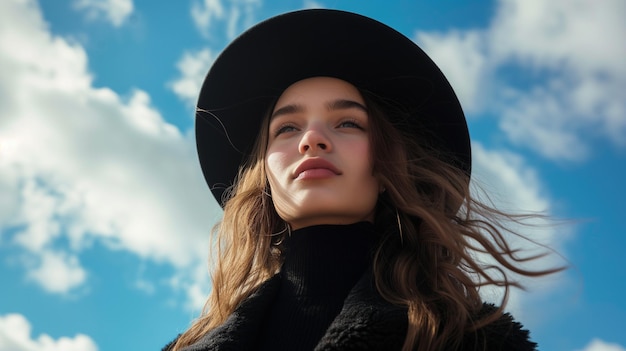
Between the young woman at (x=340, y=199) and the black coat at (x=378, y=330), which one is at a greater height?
the young woman at (x=340, y=199)

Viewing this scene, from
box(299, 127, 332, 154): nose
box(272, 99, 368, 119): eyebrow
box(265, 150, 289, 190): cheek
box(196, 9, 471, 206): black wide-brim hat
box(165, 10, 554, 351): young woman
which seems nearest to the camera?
box(165, 10, 554, 351): young woman

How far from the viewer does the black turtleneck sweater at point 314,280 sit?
3.09m

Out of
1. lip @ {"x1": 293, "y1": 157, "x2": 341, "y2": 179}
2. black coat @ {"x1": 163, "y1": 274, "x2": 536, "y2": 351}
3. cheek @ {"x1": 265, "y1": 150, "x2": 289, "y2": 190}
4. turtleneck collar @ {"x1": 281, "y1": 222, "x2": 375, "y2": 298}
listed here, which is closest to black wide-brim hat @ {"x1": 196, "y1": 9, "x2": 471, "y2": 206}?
cheek @ {"x1": 265, "y1": 150, "x2": 289, "y2": 190}

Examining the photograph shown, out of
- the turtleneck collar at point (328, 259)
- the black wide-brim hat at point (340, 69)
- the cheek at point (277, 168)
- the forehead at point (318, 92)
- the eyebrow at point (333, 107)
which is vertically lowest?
the turtleneck collar at point (328, 259)

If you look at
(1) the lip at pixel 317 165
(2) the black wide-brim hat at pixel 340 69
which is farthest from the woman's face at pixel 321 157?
(2) the black wide-brim hat at pixel 340 69

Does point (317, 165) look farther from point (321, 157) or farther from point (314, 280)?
point (314, 280)

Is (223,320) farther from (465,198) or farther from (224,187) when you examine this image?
(465,198)

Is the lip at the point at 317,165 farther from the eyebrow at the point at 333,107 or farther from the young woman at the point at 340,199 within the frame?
the eyebrow at the point at 333,107

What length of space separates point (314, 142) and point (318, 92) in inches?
17.5

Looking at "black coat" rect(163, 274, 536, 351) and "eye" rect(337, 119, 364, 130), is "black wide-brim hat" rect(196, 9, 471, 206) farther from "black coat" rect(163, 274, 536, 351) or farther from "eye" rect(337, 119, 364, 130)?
"black coat" rect(163, 274, 536, 351)

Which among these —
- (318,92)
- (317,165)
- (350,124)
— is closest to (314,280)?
(317,165)

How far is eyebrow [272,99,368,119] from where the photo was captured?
11.8ft

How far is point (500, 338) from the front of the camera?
2.78 metres

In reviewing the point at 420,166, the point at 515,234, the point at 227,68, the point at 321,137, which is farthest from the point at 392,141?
the point at 227,68
